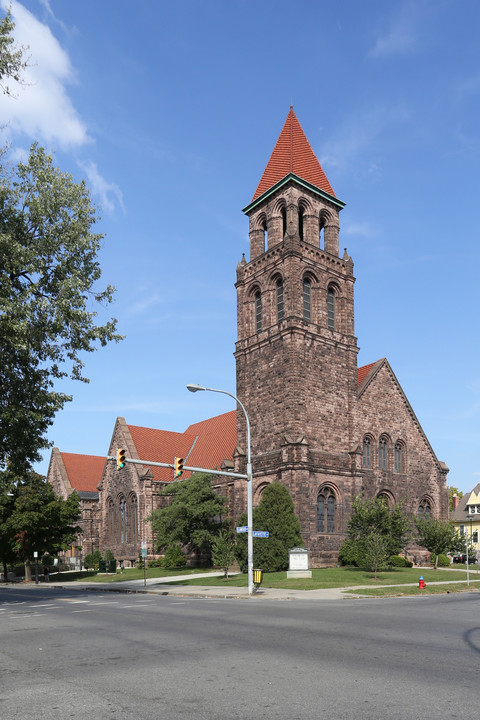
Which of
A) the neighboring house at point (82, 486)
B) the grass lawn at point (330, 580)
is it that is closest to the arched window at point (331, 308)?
the grass lawn at point (330, 580)

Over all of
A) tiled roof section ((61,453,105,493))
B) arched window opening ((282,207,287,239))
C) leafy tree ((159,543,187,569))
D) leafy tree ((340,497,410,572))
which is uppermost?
arched window opening ((282,207,287,239))

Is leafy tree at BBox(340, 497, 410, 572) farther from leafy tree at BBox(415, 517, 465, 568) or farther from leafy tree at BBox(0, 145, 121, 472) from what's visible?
leafy tree at BBox(0, 145, 121, 472)

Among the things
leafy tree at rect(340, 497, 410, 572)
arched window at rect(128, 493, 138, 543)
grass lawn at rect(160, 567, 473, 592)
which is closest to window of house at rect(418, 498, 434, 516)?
leafy tree at rect(340, 497, 410, 572)

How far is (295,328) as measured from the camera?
138 ft

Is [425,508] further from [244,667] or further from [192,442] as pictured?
[244,667]

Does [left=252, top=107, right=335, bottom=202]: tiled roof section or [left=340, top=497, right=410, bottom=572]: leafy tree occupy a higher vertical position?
[left=252, top=107, right=335, bottom=202]: tiled roof section

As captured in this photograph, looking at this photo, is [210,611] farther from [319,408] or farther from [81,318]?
[319,408]

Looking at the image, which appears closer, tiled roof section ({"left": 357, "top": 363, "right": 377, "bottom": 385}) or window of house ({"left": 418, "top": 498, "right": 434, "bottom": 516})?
tiled roof section ({"left": 357, "top": 363, "right": 377, "bottom": 385})

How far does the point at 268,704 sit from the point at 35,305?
703 inches

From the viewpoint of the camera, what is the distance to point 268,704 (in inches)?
264

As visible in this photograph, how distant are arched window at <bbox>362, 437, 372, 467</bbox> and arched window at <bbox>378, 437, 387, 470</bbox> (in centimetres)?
117

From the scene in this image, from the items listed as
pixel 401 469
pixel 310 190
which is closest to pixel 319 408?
pixel 401 469

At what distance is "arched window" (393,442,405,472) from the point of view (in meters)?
46.9

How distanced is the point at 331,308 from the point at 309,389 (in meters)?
7.43
